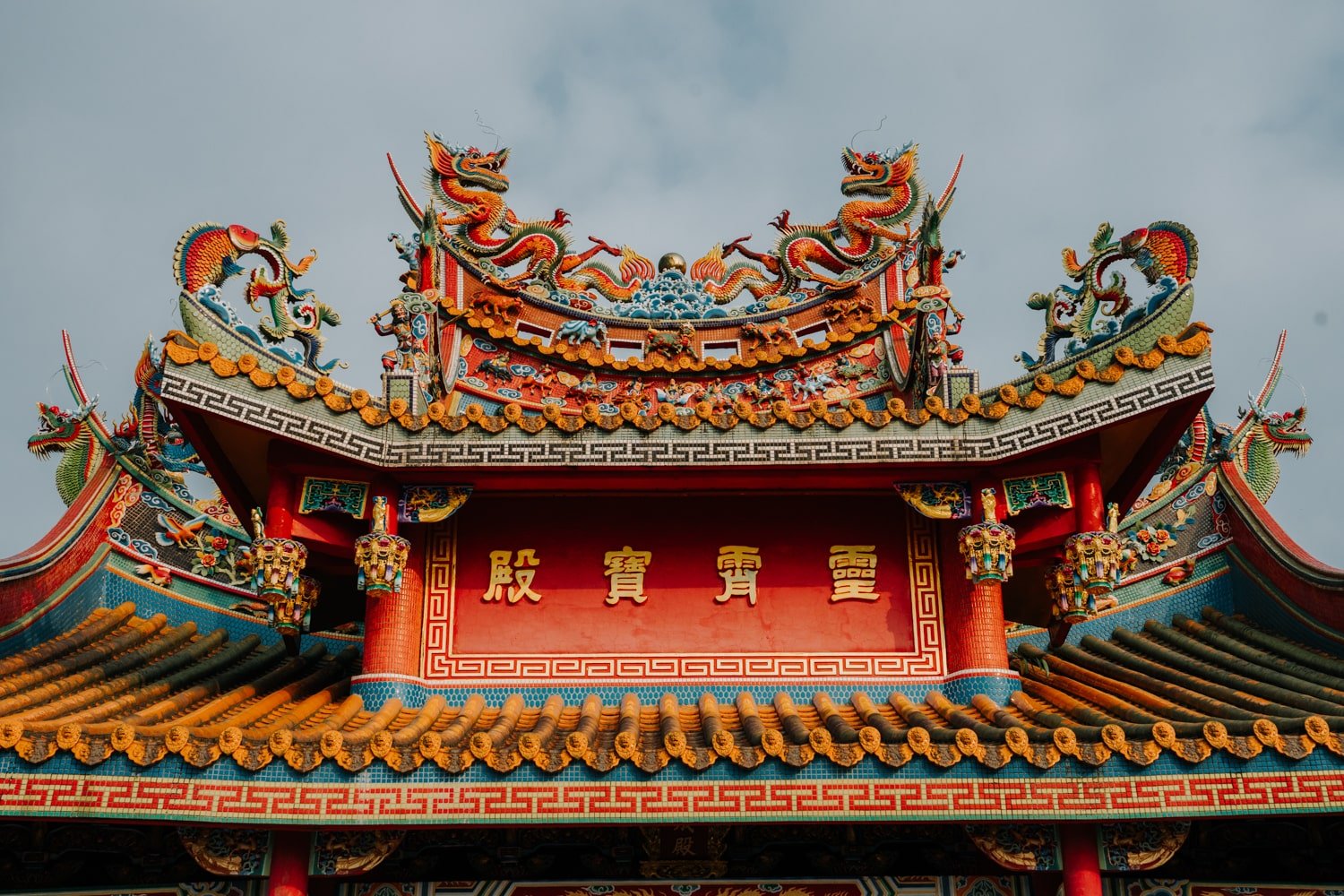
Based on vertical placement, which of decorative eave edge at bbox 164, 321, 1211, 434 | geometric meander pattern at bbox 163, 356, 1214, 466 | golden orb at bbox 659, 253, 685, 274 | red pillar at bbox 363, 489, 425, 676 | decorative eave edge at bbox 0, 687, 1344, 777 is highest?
golden orb at bbox 659, 253, 685, 274

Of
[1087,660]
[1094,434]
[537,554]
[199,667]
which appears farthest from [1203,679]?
[199,667]

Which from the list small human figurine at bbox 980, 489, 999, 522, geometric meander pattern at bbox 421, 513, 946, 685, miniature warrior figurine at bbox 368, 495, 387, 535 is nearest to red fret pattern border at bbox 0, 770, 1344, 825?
geometric meander pattern at bbox 421, 513, 946, 685

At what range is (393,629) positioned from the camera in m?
9.62

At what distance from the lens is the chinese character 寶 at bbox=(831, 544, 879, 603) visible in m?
10.1

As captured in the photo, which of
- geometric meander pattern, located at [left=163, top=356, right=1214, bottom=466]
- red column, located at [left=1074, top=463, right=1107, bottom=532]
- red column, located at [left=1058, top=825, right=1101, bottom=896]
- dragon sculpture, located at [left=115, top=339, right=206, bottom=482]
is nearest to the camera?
red column, located at [left=1058, top=825, right=1101, bottom=896]

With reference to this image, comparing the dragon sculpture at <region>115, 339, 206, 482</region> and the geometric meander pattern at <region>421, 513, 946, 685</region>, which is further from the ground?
the dragon sculpture at <region>115, 339, 206, 482</region>

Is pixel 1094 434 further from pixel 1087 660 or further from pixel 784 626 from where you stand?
pixel 784 626

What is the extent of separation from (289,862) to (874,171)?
8726 mm

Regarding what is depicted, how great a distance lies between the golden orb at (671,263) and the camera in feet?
42.0

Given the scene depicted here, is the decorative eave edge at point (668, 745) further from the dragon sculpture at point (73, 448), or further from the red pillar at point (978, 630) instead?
the dragon sculpture at point (73, 448)

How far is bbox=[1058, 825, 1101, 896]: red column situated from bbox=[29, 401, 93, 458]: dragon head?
986 cm

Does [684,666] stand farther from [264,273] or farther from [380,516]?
[264,273]

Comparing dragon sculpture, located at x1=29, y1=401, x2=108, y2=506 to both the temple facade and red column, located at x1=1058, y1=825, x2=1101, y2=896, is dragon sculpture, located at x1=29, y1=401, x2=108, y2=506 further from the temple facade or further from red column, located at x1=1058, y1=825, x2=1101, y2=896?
red column, located at x1=1058, y1=825, x2=1101, y2=896

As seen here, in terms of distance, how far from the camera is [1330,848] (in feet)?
28.4
